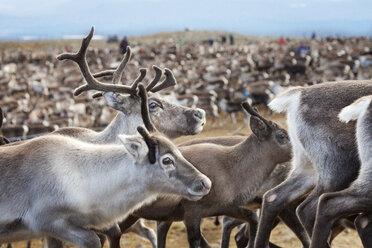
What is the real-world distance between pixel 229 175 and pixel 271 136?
2.08ft

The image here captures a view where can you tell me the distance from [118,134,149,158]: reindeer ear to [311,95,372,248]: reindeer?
1431 millimetres

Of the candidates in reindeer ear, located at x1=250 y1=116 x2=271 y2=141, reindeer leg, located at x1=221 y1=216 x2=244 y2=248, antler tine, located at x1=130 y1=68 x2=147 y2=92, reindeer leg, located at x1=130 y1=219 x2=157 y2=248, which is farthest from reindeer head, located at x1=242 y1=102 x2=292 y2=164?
reindeer leg, located at x1=130 y1=219 x2=157 y2=248

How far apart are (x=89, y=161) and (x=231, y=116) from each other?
15256 mm

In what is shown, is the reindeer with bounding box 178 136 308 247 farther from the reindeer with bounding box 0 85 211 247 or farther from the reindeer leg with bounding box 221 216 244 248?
the reindeer with bounding box 0 85 211 247

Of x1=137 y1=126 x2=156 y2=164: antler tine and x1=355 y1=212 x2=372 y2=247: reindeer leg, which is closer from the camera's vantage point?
x1=355 y1=212 x2=372 y2=247: reindeer leg

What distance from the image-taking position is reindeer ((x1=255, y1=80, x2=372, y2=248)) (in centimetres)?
460

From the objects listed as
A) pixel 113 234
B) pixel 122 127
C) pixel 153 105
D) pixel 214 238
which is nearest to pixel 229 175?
pixel 153 105

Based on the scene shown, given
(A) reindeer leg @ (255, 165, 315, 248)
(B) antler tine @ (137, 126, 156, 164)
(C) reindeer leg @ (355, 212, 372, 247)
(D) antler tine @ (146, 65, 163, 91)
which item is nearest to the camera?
(C) reindeer leg @ (355, 212, 372, 247)

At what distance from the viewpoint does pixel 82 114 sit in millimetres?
20188

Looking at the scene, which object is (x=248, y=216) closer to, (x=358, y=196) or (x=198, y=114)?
(x=198, y=114)

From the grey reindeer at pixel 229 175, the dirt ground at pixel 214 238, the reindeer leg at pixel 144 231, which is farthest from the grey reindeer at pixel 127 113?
the dirt ground at pixel 214 238

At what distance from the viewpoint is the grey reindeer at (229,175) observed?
5707 millimetres

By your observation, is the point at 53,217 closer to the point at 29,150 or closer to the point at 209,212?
the point at 29,150

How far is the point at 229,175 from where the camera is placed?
587 cm
